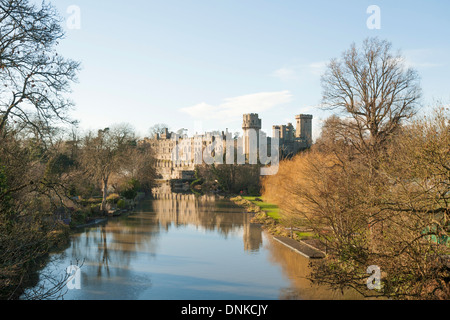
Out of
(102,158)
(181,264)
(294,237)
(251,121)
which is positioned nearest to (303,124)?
(251,121)

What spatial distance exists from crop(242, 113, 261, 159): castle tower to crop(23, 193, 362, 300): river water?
37467mm

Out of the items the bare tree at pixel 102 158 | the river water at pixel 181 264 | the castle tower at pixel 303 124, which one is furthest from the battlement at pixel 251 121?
the river water at pixel 181 264

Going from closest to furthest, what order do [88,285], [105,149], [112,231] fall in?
[88,285]
[112,231]
[105,149]

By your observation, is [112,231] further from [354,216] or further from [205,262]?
[354,216]

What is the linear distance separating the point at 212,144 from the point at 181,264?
6830cm

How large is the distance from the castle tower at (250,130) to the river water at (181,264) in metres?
37.5

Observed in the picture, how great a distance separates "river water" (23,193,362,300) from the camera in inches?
542

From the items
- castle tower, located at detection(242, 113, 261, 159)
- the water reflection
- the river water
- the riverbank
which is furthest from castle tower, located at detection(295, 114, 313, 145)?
the river water

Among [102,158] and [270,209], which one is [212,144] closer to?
[270,209]

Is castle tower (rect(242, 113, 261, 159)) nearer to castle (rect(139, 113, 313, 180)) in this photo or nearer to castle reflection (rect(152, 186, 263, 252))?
castle (rect(139, 113, 313, 180))

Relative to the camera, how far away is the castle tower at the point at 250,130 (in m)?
67.2

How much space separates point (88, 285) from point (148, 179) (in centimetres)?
4145
